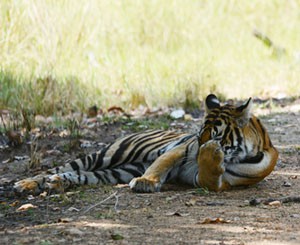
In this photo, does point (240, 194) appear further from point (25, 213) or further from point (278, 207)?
point (25, 213)

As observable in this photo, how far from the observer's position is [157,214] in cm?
508

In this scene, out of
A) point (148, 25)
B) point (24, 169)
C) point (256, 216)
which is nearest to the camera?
point (256, 216)

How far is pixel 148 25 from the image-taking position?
47.9ft

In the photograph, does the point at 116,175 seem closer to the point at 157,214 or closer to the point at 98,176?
the point at 98,176

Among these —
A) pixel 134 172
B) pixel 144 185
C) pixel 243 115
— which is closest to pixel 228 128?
pixel 243 115

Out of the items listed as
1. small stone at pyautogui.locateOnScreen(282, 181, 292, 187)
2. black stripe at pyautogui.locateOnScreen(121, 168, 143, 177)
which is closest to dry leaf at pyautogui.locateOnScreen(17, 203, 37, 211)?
black stripe at pyautogui.locateOnScreen(121, 168, 143, 177)

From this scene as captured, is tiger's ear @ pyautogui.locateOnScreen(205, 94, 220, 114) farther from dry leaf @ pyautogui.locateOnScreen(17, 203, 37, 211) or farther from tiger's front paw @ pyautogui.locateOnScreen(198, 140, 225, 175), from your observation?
dry leaf @ pyautogui.locateOnScreen(17, 203, 37, 211)

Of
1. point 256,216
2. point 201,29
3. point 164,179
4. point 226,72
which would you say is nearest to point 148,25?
point 201,29

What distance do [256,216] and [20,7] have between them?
7.29 metres

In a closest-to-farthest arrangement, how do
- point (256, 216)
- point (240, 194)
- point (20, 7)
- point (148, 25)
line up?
point (256, 216) → point (240, 194) → point (20, 7) → point (148, 25)

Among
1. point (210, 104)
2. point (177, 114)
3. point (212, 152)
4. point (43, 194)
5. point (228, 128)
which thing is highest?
point (210, 104)

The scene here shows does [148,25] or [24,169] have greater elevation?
[148,25]

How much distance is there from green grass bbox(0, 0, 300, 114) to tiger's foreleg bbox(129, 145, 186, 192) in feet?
12.8

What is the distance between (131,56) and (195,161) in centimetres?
667
